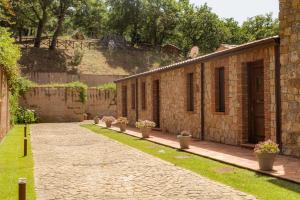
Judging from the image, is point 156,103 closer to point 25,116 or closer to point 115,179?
point 25,116

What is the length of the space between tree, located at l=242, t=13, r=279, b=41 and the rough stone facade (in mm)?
43908

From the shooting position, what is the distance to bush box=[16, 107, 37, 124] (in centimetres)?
2664

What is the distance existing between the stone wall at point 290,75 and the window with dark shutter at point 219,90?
360 cm

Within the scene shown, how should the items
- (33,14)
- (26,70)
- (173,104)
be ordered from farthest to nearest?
(33,14) → (26,70) → (173,104)

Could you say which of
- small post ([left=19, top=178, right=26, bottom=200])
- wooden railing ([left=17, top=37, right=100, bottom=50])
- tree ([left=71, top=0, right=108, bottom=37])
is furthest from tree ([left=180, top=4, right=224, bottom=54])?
small post ([left=19, top=178, right=26, bottom=200])

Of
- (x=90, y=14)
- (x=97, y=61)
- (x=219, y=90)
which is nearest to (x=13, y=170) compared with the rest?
(x=219, y=90)

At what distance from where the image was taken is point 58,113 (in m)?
28.8

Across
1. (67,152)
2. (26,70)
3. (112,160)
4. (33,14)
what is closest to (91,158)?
(112,160)

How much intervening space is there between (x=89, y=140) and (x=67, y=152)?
3.50 meters

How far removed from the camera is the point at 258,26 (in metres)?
63.5

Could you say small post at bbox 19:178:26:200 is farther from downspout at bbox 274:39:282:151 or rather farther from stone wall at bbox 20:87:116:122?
stone wall at bbox 20:87:116:122

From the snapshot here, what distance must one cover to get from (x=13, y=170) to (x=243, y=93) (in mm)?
7312

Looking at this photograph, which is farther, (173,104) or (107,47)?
(107,47)

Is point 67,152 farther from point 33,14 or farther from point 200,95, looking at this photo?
point 33,14
